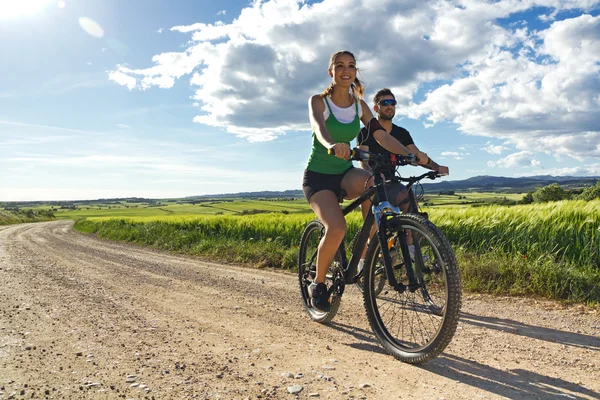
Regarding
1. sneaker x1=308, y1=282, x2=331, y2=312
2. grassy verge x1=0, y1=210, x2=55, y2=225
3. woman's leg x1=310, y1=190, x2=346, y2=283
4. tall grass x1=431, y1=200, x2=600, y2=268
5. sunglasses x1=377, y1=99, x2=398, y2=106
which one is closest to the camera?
woman's leg x1=310, y1=190, x2=346, y2=283

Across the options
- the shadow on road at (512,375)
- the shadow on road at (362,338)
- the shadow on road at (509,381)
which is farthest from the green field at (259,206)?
the shadow on road at (509,381)

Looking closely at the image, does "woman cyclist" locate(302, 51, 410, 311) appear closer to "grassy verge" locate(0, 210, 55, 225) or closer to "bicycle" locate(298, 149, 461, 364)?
"bicycle" locate(298, 149, 461, 364)

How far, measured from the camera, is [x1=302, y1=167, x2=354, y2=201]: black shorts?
421 cm

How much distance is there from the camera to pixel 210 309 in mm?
5082

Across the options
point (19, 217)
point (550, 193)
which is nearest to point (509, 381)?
point (550, 193)

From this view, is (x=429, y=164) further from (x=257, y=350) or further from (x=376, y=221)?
(x=257, y=350)

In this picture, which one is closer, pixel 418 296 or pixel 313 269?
pixel 418 296

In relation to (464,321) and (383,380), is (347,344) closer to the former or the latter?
(383,380)

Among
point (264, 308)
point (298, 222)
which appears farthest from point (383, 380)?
point (298, 222)

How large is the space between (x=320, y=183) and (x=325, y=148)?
0.37 metres

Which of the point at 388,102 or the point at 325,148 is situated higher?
the point at 388,102

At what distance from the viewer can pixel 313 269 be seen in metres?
4.82

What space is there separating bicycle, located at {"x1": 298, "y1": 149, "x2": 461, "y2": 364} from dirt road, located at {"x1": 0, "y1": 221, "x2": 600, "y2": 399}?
9.0 inches

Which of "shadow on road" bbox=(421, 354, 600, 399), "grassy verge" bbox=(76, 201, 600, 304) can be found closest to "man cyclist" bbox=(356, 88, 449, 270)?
"shadow on road" bbox=(421, 354, 600, 399)
